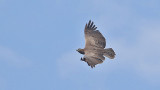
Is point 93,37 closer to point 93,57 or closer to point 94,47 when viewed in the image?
point 94,47

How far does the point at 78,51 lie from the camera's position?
30094mm

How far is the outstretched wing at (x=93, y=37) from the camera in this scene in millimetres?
29438

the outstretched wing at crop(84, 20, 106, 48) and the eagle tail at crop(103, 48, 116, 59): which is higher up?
the outstretched wing at crop(84, 20, 106, 48)

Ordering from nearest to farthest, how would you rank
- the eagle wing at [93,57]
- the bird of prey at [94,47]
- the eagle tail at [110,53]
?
the eagle wing at [93,57] → the bird of prey at [94,47] → the eagle tail at [110,53]

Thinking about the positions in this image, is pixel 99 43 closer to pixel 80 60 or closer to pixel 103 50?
pixel 103 50

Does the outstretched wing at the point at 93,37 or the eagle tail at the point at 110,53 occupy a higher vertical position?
the outstretched wing at the point at 93,37

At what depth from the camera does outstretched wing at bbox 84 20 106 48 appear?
2944 centimetres

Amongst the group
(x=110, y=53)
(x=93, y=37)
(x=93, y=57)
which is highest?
(x=93, y=37)

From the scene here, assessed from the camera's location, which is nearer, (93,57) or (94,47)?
(93,57)

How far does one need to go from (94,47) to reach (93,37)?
2.22 ft

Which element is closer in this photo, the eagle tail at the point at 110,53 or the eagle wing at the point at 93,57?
the eagle wing at the point at 93,57

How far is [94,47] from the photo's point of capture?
96.5 ft

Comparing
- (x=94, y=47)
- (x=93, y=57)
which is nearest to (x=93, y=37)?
(x=94, y=47)

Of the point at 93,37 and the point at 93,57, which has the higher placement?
the point at 93,37
